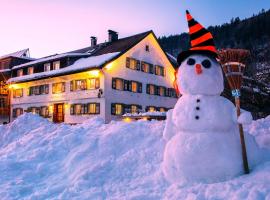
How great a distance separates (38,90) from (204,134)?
27.9 metres

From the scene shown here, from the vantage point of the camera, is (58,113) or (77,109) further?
(58,113)

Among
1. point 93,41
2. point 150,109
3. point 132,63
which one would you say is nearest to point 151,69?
point 132,63

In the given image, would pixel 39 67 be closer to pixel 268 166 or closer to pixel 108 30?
pixel 108 30

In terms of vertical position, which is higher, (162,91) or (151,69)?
(151,69)

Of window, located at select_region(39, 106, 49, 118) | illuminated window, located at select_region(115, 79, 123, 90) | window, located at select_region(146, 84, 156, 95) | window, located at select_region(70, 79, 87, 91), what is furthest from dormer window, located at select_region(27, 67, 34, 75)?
window, located at select_region(146, 84, 156, 95)

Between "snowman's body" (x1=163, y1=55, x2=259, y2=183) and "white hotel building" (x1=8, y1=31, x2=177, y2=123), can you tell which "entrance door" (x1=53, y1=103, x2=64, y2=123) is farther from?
"snowman's body" (x1=163, y1=55, x2=259, y2=183)

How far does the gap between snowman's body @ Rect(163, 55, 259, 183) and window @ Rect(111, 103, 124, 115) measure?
19837 mm

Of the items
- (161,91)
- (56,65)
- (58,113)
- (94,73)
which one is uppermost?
(56,65)

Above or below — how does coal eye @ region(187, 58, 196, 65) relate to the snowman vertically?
above

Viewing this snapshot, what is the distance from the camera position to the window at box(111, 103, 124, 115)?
2622 cm

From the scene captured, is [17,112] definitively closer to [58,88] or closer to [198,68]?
[58,88]

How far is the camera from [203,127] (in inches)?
240

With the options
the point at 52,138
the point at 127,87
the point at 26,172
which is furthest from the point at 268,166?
the point at 127,87

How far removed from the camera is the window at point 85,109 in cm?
2629
